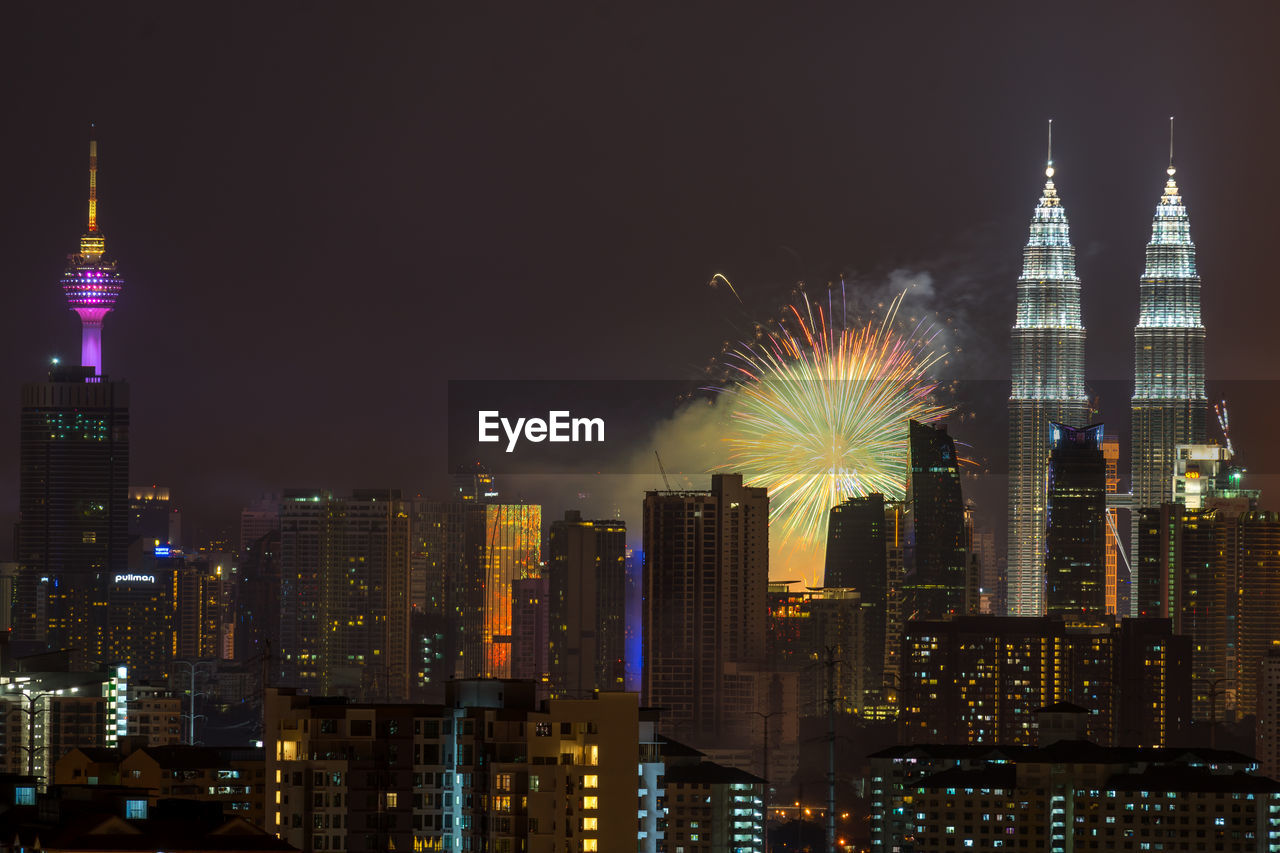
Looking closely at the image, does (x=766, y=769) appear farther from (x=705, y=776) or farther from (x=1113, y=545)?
(x=1113, y=545)

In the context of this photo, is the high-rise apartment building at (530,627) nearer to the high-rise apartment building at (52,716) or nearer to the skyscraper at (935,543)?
the skyscraper at (935,543)

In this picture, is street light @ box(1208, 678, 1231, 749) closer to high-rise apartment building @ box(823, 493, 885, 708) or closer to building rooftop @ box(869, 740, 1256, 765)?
high-rise apartment building @ box(823, 493, 885, 708)

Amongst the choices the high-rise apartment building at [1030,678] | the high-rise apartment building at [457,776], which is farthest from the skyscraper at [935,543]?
the high-rise apartment building at [457,776]

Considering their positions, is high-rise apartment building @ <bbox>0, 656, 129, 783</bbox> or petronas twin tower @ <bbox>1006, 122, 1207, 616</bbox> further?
petronas twin tower @ <bbox>1006, 122, 1207, 616</bbox>

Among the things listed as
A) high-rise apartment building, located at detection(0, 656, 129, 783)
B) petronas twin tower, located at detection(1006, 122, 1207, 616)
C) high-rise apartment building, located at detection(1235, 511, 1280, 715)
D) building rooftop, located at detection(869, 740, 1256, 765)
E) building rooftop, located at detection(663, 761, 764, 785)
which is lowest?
building rooftop, located at detection(663, 761, 764, 785)

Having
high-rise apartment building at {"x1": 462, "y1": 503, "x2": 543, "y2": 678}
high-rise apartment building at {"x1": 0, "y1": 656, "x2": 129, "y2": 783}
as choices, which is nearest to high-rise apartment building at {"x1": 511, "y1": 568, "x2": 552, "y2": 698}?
high-rise apartment building at {"x1": 462, "y1": 503, "x2": 543, "y2": 678}

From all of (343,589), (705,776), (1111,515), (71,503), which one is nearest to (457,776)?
(705,776)

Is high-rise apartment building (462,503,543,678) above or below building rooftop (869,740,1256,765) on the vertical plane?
above
